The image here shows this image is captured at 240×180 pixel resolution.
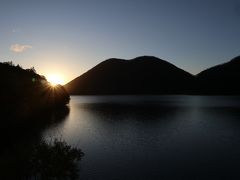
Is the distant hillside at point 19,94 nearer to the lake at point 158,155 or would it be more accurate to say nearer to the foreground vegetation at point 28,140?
the foreground vegetation at point 28,140

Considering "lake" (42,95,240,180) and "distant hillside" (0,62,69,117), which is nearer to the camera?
"lake" (42,95,240,180)

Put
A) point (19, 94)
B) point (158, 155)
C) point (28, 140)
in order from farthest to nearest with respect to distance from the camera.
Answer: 1. point (19, 94)
2. point (28, 140)
3. point (158, 155)

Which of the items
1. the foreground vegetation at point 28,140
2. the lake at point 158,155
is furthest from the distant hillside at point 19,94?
the lake at point 158,155

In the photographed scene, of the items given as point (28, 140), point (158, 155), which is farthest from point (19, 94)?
point (158, 155)

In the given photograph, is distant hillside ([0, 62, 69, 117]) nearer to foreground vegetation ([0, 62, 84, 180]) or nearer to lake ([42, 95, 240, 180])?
foreground vegetation ([0, 62, 84, 180])

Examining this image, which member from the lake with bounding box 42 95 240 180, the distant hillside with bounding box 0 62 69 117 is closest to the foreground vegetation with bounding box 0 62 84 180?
the distant hillside with bounding box 0 62 69 117

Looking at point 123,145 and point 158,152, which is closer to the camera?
point 158,152

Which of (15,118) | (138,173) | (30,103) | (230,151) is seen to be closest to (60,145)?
(138,173)

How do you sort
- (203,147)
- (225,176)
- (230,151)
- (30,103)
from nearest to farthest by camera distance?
(225,176) → (230,151) → (203,147) → (30,103)

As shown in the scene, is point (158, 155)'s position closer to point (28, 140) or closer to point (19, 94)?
point (28, 140)

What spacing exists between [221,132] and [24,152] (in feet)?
221

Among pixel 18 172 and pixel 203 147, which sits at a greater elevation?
pixel 18 172

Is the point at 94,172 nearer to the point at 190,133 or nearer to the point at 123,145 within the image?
the point at 123,145

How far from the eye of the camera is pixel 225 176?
39.1 meters
